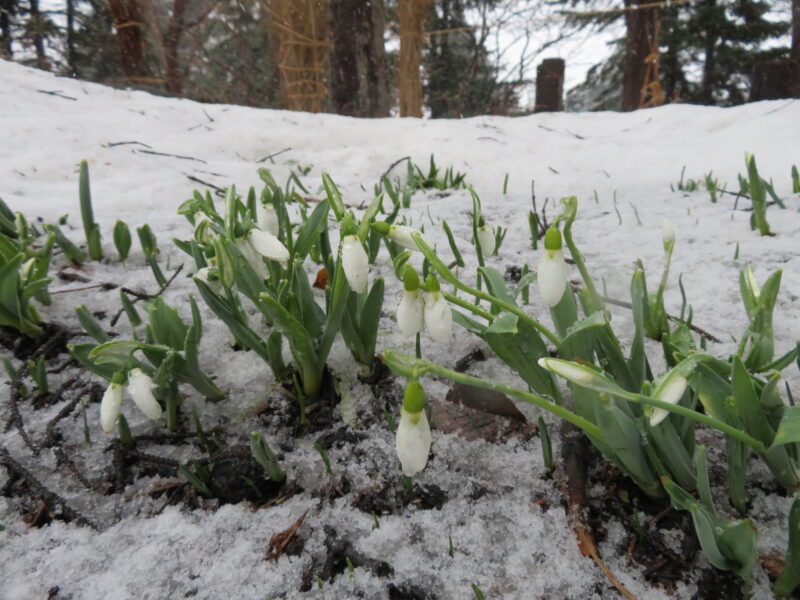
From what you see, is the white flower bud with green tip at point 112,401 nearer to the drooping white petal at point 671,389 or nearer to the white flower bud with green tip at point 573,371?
the white flower bud with green tip at point 573,371

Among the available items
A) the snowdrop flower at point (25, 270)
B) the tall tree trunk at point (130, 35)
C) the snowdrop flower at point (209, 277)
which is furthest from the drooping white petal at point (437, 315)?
the tall tree trunk at point (130, 35)

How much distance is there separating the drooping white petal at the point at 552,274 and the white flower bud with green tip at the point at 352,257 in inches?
10.6

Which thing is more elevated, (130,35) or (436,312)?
(130,35)

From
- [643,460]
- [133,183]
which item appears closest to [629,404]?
[643,460]

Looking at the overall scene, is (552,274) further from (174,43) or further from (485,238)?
(174,43)

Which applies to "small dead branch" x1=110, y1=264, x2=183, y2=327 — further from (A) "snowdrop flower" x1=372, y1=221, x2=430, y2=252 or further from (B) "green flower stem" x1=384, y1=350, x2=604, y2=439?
(B) "green flower stem" x1=384, y1=350, x2=604, y2=439

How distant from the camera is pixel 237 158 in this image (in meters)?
3.36

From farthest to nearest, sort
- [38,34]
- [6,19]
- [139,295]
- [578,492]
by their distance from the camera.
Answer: [6,19]
[38,34]
[139,295]
[578,492]

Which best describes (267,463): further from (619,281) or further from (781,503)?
(619,281)

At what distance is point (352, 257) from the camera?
836 millimetres

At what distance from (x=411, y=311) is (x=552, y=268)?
22 cm

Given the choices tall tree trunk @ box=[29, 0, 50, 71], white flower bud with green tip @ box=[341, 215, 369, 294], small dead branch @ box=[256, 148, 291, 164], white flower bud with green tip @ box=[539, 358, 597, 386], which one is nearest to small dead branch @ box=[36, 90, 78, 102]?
small dead branch @ box=[256, 148, 291, 164]

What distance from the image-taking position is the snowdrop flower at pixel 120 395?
2.97 feet

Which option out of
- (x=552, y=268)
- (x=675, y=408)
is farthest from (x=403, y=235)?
(x=675, y=408)
